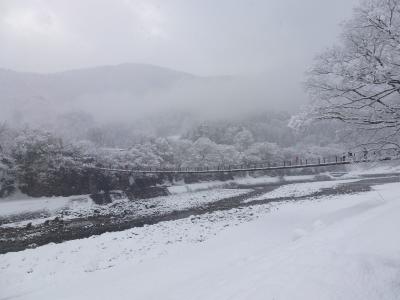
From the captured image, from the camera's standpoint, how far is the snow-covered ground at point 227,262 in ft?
17.5

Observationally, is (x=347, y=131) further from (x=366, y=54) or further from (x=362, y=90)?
(x=366, y=54)

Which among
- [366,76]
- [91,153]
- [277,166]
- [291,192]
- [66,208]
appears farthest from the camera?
[91,153]

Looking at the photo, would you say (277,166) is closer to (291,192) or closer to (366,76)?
(291,192)

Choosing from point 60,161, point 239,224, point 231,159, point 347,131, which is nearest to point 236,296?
point 347,131

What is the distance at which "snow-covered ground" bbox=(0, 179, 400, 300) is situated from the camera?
5328 mm

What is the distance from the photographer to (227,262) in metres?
10.6

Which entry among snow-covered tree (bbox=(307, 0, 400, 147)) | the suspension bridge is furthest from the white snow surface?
snow-covered tree (bbox=(307, 0, 400, 147))

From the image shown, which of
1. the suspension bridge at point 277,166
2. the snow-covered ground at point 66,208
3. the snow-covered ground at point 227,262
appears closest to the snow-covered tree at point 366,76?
the suspension bridge at point 277,166

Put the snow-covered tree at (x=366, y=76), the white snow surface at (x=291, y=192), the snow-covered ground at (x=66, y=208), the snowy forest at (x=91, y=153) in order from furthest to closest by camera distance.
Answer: the snowy forest at (x=91, y=153) < the white snow surface at (x=291, y=192) < the snow-covered ground at (x=66, y=208) < the snow-covered tree at (x=366, y=76)

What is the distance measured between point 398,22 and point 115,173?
4190 cm

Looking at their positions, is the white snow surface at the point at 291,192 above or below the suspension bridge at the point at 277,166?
below

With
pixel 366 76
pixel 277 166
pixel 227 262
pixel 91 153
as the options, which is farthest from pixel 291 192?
pixel 366 76

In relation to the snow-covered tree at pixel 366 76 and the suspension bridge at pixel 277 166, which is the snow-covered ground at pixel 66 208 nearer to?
the suspension bridge at pixel 277 166

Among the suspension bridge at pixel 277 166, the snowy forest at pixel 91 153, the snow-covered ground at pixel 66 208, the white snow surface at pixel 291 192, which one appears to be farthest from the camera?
the snowy forest at pixel 91 153
